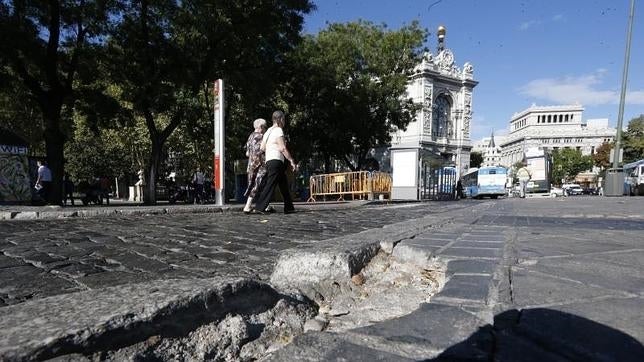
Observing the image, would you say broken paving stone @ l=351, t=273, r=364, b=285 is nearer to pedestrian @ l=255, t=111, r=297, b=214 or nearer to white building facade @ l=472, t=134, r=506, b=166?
pedestrian @ l=255, t=111, r=297, b=214

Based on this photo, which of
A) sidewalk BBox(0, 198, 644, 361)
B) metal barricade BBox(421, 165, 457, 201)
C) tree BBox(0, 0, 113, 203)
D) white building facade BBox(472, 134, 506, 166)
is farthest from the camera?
white building facade BBox(472, 134, 506, 166)

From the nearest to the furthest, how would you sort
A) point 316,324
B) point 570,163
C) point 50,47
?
point 316,324 < point 50,47 < point 570,163

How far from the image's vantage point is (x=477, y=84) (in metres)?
61.2

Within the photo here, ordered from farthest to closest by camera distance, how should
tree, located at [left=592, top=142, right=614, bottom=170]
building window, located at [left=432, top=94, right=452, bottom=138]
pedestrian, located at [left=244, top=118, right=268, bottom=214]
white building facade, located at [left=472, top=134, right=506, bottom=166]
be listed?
white building facade, located at [left=472, top=134, right=506, bottom=166] → tree, located at [left=592, top=142, right=614, bottom=170] → building window, located at [left=432, top=94, right=452, bottom=138] → pedestrian, located at [left=244, top=118, right=268, bottom=214]

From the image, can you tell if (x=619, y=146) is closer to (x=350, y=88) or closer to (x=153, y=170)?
(x=350, y=88)

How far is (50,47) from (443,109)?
53814mm

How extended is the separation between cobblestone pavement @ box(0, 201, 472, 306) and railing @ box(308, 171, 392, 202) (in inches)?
532

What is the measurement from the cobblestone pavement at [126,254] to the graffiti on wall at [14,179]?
47.9ft

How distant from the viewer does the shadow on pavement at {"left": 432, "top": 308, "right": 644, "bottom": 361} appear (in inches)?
51.7

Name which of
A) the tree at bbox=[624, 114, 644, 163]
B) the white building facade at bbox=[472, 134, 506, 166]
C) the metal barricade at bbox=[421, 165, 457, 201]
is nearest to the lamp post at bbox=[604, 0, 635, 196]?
the metal barricade at bbox=[421, 165, 457, 201]

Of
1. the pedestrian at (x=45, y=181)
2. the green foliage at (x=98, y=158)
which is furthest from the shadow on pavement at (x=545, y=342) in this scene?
the green foliage at (x=98, y=158)

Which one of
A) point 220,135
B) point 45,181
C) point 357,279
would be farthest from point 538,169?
point 357,279

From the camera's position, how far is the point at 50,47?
13.8m

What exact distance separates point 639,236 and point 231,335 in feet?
14.6
